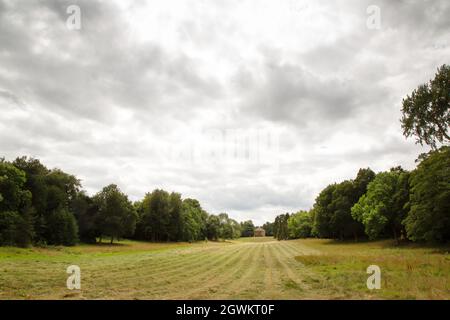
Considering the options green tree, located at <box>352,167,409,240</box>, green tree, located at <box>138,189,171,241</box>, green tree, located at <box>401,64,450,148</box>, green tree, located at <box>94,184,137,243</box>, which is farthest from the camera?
green tree, located at <box>138,189,171,241</box>

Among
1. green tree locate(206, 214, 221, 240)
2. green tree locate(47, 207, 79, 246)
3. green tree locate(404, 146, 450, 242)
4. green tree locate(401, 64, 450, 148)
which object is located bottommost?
green tree locate(206, 214, 221, 240)

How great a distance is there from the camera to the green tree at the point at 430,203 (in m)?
43.1

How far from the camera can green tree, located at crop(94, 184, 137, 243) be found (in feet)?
271

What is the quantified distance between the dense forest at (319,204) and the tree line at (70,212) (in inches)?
5.4

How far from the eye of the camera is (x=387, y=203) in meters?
64.8

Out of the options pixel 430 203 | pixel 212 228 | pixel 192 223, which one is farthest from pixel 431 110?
pixel 212 228

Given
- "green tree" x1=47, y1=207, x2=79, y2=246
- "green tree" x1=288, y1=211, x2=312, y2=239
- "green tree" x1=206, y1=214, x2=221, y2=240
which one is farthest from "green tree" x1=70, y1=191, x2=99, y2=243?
"green tree" x1=288, y1=211, x2=312, y2=239

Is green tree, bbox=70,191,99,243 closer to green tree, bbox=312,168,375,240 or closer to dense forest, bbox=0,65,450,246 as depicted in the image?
dense forest, bbox=0,65,450,246

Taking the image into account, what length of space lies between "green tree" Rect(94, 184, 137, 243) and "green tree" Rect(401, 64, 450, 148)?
6845 centimetres

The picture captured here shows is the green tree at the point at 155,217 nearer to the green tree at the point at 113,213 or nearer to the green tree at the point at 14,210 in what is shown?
the green tree at the point at 113,213

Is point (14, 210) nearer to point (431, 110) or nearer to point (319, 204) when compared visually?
point (431, 110)

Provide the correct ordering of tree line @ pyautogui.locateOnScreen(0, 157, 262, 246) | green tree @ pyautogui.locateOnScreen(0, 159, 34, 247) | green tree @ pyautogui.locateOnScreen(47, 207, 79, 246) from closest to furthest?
green tree @ pyautogui.locateOnScreen(0, 159, 34, 247) → tree line @ pyautogui.locateOnScreen(0, 157, 262, 246) → green tree @ pyautogui.locateOnScreen(47, 207, 79, 246)
